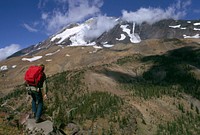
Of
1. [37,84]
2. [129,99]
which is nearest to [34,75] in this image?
[37,84]

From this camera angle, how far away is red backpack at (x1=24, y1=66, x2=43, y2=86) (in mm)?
21062

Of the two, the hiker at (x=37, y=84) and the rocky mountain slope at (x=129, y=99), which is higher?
the hiker at (x=37, y=84)

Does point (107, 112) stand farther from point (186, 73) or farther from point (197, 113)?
point (186, 73)

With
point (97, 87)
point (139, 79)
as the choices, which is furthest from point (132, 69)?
point (97, 87)

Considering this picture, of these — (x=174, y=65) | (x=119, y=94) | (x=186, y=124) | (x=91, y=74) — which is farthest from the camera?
(x=174, y=65)

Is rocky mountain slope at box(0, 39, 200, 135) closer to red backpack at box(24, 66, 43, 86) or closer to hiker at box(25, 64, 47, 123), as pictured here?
hiker at box(25, 64, 47, 123)

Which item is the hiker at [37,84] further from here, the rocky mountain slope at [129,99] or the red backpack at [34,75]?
the rocky mountain slope at [129,99]

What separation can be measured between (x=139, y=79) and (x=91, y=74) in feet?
96.9

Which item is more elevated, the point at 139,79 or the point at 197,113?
the point at 139,79

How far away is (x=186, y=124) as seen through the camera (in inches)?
5022

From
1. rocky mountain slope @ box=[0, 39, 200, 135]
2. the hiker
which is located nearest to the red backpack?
the hiker

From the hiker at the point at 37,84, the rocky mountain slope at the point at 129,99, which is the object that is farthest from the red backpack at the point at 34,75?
the rocky mountain slope at the point at 129,99

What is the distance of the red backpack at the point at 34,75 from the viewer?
21062 millimetres

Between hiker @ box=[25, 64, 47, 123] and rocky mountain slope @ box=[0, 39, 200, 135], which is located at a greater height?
hiker @ box=[25, 64, 47, 123]
